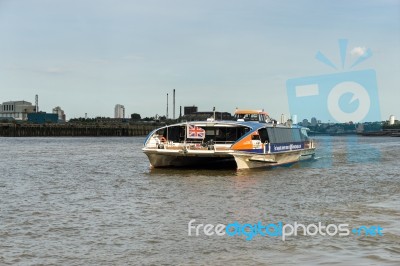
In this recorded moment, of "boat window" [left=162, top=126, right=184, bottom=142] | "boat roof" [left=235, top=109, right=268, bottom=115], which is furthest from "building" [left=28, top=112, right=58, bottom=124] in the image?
"boat window" [left=162, top=126, right=184, bottom=142]

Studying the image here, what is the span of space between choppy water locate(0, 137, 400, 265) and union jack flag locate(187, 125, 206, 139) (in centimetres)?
282

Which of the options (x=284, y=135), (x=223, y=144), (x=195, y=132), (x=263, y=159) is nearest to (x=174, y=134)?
(x=195, y=132)

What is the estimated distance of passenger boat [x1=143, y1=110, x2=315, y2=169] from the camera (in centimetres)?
3309

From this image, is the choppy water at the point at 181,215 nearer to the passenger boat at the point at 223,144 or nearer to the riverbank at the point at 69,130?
the passenger boat at the point at 223,144

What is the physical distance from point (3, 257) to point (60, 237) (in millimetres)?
2184

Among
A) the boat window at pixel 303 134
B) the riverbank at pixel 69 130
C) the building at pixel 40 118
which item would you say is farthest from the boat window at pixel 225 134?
the building at pixel 40 118

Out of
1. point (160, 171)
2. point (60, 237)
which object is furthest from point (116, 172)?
point (60, 237)

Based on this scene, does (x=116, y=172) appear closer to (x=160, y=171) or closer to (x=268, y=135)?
(x=160, y=171)

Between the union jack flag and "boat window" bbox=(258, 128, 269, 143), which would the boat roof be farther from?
the union jack flag

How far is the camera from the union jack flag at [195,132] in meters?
34.5

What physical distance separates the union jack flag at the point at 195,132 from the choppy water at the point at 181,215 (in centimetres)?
282

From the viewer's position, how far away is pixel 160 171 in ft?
113

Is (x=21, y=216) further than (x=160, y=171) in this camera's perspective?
No

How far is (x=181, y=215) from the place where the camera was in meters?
18.2
